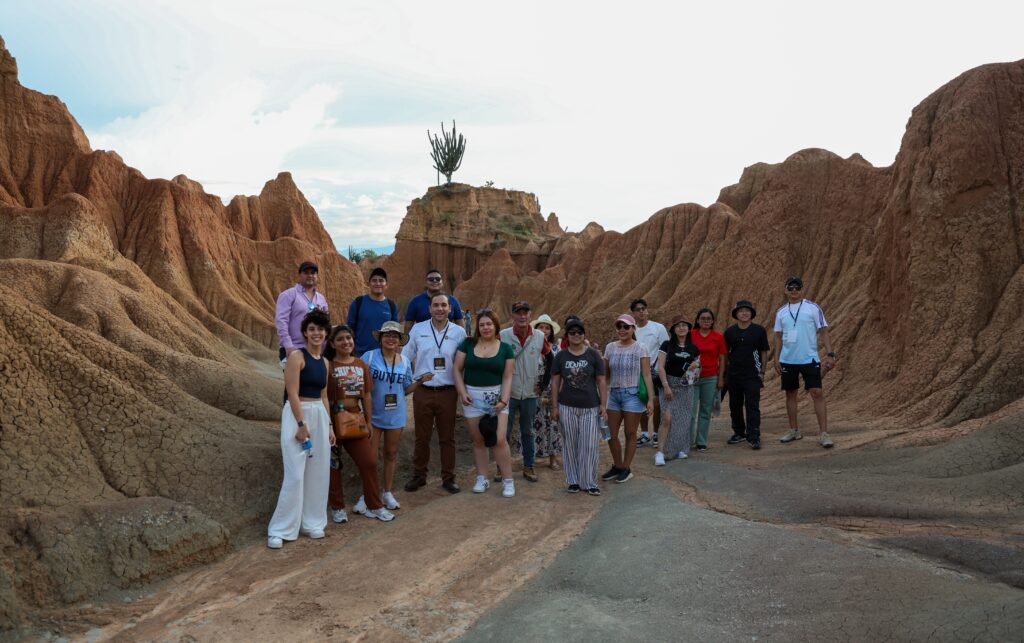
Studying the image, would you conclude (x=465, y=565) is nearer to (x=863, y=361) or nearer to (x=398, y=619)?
(x=398, y=619)

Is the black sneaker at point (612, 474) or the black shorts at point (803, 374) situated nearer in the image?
the black sneaker at point (612, 474)

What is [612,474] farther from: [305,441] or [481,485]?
[305,441]

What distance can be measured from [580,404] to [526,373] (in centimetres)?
68

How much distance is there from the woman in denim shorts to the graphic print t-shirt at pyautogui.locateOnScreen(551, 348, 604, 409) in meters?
0.32

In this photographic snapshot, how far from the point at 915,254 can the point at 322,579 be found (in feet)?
28.5

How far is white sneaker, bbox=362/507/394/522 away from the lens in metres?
5.53

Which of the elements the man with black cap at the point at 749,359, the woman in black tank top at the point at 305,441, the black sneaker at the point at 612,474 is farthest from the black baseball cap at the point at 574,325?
the man with black cap at the point at 749,359

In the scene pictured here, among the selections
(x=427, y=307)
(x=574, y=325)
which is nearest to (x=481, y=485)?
(x=574, y=325)

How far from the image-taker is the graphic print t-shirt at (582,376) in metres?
6.04

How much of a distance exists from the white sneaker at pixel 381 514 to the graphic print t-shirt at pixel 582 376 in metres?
1.80

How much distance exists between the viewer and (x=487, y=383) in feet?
19.6

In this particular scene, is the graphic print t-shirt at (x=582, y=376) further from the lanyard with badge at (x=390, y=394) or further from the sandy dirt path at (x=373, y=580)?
the lanyard with badge at (x=390, y=394)

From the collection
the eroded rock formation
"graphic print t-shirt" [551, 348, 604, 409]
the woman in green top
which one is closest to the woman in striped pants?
"graphic print t-shirt" [551, 348, 604, 409]

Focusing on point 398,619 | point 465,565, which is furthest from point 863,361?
point 398,619
